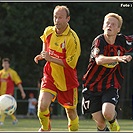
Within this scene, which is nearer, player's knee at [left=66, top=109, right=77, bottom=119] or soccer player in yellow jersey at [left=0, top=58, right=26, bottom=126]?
player's knee at [left=66, top=109, right=77, bottom=119]

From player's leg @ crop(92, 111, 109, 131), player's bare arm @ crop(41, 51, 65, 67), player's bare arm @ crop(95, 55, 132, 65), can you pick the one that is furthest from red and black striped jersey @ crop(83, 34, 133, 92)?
player's bare arm @ crop(41, 51, 65, 67)

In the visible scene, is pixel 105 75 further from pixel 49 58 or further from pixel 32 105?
pixel 32 105

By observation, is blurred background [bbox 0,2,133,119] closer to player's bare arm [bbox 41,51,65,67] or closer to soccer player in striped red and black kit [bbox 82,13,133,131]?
player's bare arm [bbox 41,51,65,67]

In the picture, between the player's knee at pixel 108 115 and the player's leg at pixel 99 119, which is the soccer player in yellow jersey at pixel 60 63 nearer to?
the player's leg at pixel 99 119

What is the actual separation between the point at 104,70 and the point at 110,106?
2.10 ft

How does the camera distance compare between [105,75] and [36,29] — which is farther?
[36,29]

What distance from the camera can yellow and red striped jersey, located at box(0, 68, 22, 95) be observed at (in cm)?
1941

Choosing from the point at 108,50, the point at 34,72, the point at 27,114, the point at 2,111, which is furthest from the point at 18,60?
the point at 108,50

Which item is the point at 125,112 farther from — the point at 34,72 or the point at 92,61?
the point at 92,61

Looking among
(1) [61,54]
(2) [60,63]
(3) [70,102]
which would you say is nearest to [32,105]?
(3) [70,102]

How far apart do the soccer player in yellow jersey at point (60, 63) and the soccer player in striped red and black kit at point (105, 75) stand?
0.73 meters

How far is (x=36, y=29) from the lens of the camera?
3216 centimetres

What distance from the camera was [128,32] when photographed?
31547 millimetres

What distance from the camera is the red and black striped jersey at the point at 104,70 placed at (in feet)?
30.9
